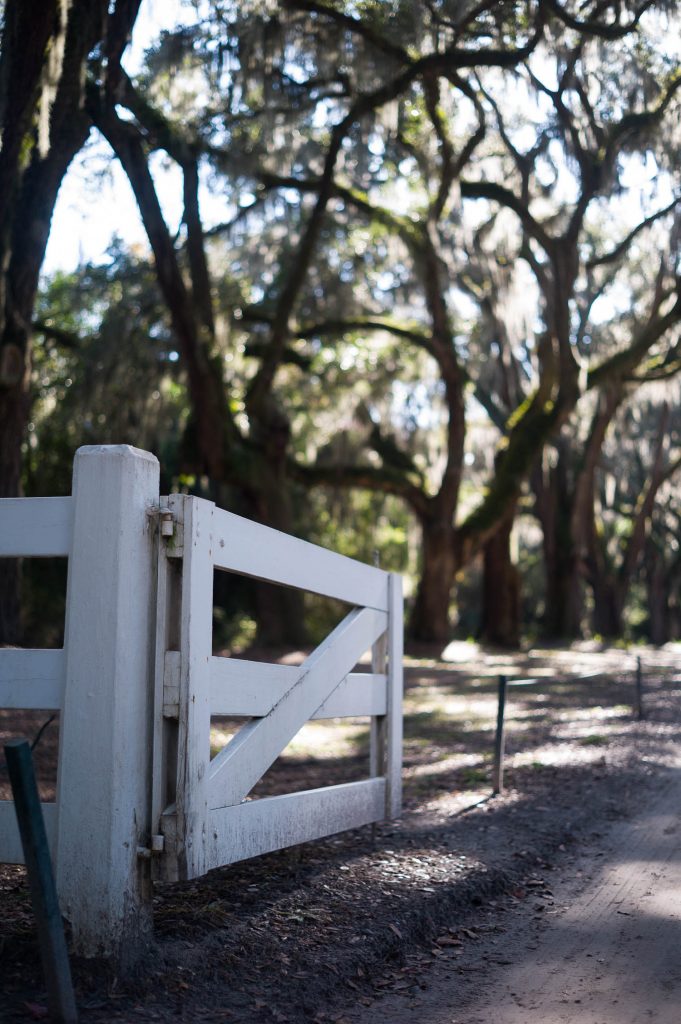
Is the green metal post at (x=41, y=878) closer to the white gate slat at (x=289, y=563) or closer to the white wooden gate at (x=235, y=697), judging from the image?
the white wooden gate at (x=235, y=697)

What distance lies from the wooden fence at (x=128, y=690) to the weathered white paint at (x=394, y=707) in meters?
1.79

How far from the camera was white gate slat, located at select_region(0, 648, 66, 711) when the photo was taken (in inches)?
132

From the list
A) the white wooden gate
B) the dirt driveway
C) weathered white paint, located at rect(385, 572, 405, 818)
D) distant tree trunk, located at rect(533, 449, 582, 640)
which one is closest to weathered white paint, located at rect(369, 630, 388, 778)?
weathered white paint, located at rect(385, 572, 405, 818)

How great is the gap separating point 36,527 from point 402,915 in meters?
2.16

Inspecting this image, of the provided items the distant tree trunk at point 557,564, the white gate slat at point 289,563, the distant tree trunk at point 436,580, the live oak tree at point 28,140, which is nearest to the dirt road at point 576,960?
the white gate slat at point 289,563

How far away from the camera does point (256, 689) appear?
3963 mm

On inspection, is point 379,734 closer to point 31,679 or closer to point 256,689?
point 256,689

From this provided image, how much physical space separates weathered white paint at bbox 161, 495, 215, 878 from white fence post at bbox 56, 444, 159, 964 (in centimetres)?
11

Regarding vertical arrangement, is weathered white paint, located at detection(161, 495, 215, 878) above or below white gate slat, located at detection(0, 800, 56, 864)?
above

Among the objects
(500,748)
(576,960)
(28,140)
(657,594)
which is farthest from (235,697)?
(657,594)

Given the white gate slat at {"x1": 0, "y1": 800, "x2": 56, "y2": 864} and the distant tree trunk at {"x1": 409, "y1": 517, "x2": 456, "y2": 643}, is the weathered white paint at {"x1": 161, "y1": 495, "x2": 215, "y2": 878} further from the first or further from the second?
the distant tree trunk at {"x1": 409, "y1": 517, "x2": 456, "y2": 643}

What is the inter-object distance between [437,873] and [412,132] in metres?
14.2

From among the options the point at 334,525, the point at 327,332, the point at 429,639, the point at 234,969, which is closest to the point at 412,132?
the point at 327,332

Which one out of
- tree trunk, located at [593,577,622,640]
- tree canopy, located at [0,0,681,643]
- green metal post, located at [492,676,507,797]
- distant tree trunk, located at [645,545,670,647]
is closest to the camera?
green metal post, located at [492,676,507,797]
